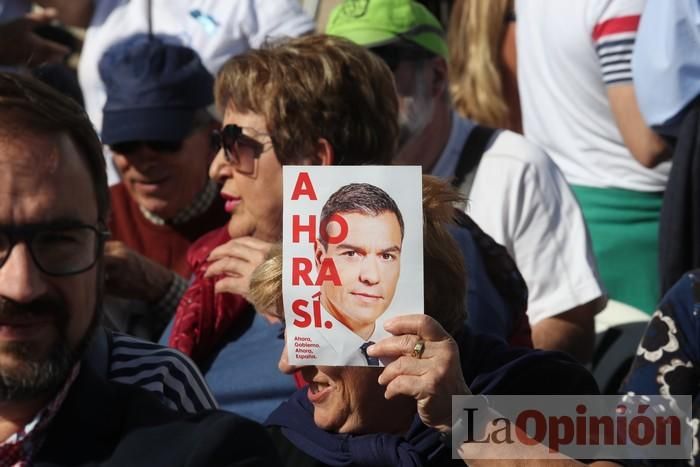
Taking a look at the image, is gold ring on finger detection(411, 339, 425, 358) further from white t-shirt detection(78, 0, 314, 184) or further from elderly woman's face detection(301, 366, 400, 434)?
white t-shirt detection(78, 0, 314, 184)

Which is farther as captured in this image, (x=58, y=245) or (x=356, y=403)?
(x=356, y=403)

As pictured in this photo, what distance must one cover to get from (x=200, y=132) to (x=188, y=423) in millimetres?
2355

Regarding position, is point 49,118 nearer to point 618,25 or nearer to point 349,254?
point 349,254

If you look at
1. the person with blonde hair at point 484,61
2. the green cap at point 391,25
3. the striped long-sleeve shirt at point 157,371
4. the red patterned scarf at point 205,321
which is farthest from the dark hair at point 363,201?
the person with blonde hair at point 484,61

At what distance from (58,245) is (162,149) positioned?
7.34 ft

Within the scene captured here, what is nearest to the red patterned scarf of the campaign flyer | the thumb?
the campaign flyer

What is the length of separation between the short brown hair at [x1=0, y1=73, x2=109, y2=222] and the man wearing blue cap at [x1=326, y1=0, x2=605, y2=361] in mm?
1755

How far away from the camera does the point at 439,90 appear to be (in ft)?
14.8

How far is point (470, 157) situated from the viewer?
4.30 m

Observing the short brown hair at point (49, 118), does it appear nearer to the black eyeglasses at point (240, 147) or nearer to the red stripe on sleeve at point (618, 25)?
the black eyeglasses at point (240, 147)

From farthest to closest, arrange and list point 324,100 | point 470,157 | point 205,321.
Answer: point 470,157 → point 205,321 → point 324,100

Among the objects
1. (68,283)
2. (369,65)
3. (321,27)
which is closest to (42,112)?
(68,283)

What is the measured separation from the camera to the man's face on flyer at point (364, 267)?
97.0 inches

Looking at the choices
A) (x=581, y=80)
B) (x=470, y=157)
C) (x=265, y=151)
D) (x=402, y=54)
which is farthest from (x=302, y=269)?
(x=581, y=80)
